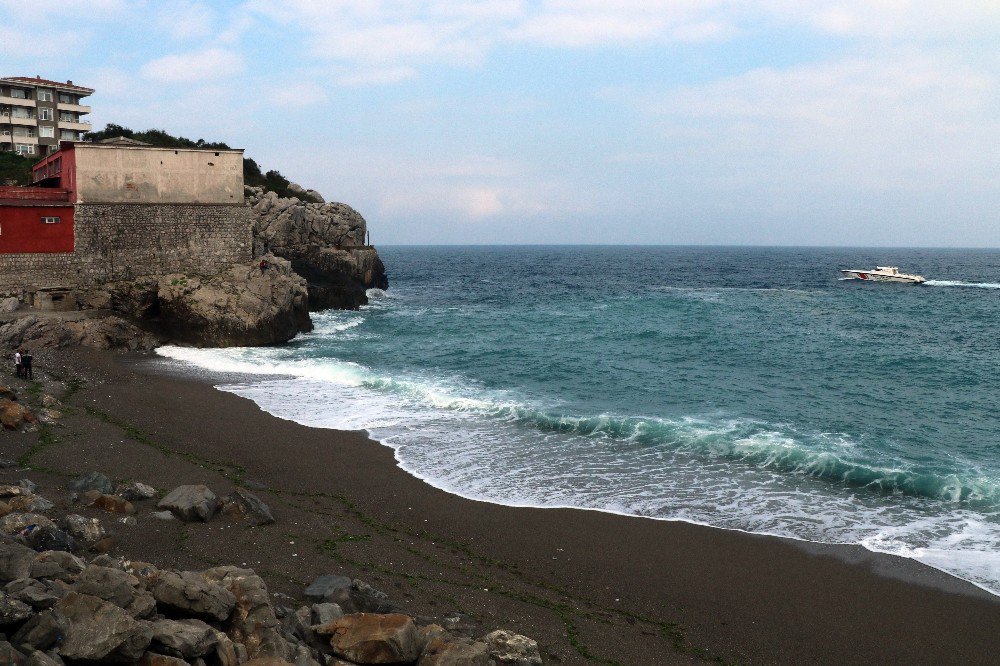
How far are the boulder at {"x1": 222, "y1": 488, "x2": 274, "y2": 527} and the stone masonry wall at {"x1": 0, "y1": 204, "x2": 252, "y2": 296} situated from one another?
26059 millimetres

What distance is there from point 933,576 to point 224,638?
11.3 meters

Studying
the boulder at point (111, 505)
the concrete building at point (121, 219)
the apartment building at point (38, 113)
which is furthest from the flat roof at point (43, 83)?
the boulder at point (111, 505)

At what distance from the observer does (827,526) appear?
1467 centimetres

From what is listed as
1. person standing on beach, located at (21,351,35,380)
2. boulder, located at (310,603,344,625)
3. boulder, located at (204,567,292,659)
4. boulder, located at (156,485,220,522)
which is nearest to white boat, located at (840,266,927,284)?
person standing on beach, located at (21,351,35,380)

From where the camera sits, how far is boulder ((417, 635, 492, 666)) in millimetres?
8492

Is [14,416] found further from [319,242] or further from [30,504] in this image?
[319,242]

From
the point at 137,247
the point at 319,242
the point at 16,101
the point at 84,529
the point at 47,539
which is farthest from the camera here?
the point at 16,101

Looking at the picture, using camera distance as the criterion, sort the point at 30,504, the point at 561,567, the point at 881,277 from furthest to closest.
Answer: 1. the point at 881,277
2. the point at 561,567
3. the point at 30,504

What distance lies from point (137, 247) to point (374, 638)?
32.6 metres

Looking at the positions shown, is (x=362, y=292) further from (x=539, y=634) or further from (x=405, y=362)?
(x=539, y=634)

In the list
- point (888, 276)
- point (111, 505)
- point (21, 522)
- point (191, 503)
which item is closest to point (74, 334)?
point (111, 505)

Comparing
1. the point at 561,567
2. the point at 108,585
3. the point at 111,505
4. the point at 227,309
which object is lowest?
the point at 561,567

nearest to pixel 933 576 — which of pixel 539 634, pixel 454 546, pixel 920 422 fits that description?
pixel 539 634

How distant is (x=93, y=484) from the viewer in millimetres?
13820
